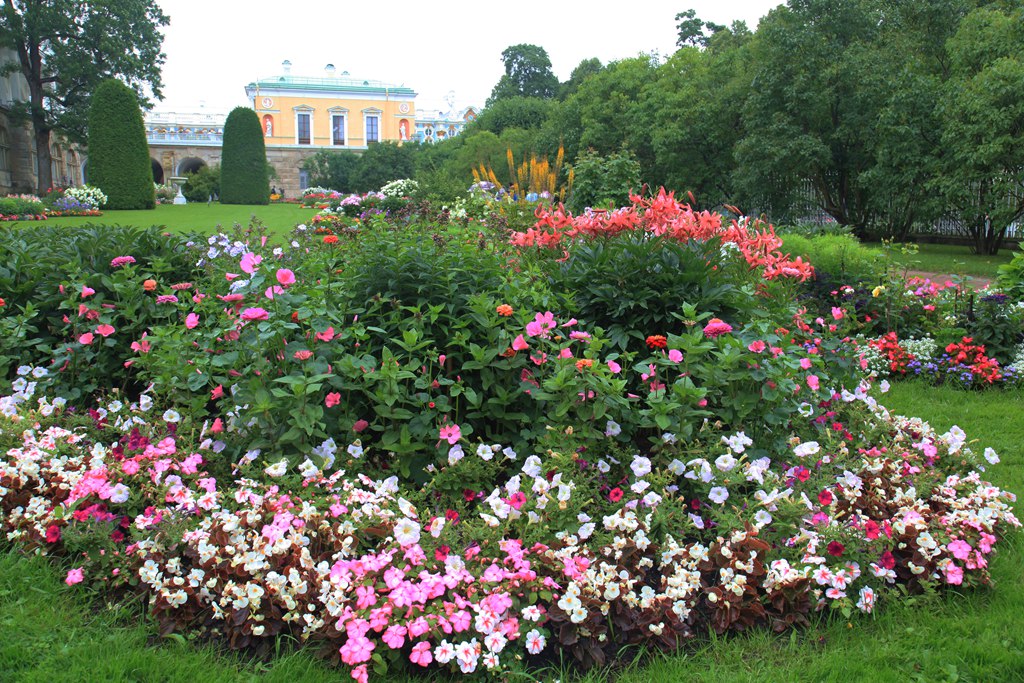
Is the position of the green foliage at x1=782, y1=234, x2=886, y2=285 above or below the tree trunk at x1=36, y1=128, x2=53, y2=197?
below

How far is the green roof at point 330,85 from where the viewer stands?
2172 inches

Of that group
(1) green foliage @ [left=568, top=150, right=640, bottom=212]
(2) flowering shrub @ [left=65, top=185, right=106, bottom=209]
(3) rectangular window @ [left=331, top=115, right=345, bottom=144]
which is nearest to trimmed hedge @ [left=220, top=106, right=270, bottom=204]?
(2) flowering shrub @ [left=65, top=185, right=106, bottom=209]

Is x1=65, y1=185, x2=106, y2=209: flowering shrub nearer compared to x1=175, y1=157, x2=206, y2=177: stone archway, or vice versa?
x1=65, y1=185, x2=106, y2=209: flowering shrub

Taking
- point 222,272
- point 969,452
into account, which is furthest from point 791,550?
point 222,272

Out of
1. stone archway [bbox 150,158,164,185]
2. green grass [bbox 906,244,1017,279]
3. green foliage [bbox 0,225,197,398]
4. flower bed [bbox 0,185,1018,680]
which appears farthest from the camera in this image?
stone archway [bbox 150,158,164,185]

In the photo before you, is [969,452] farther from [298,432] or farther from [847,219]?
[847,219]

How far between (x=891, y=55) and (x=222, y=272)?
1797 cm

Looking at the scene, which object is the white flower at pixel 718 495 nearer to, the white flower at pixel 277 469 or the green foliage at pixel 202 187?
the white flower at pixel 277 469

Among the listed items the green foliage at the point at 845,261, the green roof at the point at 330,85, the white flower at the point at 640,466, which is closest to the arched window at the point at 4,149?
the green roof at the point at 330,85

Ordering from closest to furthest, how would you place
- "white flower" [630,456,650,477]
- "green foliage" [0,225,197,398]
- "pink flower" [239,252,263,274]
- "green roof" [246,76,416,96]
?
"white flower" [630,456,650,477] → "pink flower" [239,252,263,274] → "green foliage" [0,225,197,398] → "green roof" [246,76,416,96]

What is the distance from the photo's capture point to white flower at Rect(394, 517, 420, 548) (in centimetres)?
208

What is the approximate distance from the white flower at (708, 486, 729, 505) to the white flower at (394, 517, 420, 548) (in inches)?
36.4

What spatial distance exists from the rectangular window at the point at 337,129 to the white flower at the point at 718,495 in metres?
58.4

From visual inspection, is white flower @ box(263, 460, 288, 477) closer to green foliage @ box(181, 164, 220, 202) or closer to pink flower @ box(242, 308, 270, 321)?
pink flower @ box(242, 308, 270, 321)
